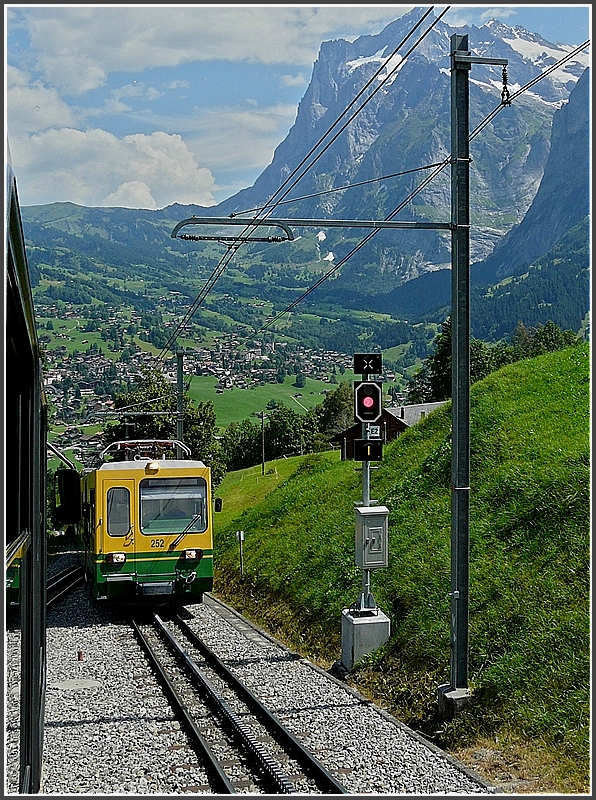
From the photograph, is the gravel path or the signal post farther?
the signal post

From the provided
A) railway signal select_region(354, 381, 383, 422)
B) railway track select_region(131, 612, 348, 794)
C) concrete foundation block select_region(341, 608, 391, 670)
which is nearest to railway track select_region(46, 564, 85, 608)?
railway track select_region(131, 612, 348, 794)

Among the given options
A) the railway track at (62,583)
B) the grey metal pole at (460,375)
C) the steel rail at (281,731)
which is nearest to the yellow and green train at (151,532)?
the steel rail at (281,731)

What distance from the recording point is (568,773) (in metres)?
7.51

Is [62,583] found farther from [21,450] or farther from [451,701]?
[21,450]

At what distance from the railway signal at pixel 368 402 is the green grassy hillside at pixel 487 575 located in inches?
97.3

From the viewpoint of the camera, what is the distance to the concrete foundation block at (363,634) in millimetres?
11586

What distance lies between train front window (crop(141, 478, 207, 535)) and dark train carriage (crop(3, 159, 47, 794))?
1190 cm

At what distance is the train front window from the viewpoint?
16.0m

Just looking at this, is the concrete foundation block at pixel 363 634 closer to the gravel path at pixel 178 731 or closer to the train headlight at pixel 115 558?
the gravel path at pixel 178 731

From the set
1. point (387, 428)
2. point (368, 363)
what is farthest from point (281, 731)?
point (387, 428)

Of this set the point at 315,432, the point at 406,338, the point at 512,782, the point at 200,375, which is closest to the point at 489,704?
A: the point at 512,782

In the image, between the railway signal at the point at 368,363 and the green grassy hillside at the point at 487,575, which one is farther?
the railway signal at the point at 368,363

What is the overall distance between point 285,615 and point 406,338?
145 metres

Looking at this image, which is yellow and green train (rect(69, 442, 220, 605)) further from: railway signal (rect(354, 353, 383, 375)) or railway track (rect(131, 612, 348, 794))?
railway signal (rect(354, 353, 383, 375))
